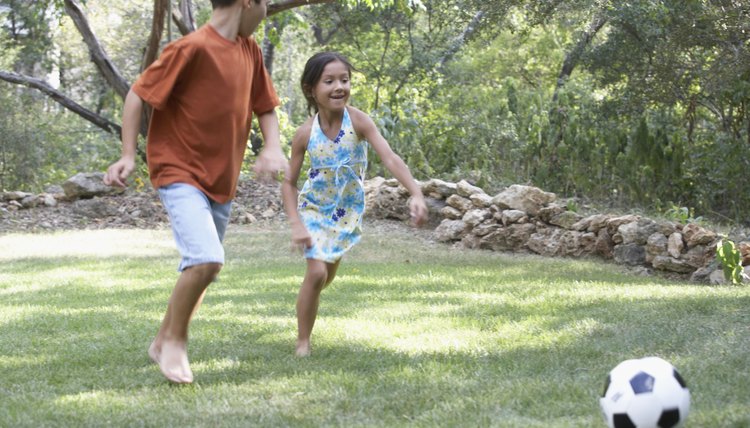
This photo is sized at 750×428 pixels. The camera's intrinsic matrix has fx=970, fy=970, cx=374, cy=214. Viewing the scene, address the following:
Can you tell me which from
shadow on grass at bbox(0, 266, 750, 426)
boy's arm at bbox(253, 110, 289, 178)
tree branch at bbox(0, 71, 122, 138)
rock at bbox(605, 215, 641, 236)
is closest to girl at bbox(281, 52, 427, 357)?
boy's arm at bbox(253, 110, 289, 178)

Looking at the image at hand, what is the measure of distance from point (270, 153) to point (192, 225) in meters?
0.49

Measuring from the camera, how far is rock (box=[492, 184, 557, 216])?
987 cm

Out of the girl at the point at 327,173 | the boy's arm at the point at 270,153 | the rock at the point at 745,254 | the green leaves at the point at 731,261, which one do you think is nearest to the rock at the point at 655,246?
the rock at the point at 745,254

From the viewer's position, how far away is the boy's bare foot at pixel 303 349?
15.4 feet

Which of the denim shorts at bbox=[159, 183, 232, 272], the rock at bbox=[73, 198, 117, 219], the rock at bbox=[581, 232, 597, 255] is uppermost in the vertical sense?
the denim shorts at bbox=[159, 183, 232, 272]

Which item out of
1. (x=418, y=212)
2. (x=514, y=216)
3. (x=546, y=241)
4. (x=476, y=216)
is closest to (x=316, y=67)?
(x=418, y=212)

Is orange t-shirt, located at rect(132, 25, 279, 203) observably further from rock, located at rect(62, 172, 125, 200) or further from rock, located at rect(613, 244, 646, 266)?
rock, located at rect(62, 172, 125, 200)

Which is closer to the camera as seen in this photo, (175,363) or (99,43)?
(175,363)

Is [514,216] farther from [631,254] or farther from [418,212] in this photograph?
[418,212]

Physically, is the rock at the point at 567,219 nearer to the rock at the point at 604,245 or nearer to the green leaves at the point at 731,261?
the rock at the point at 604,245

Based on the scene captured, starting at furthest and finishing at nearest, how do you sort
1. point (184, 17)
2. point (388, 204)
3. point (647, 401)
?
point (184, 17) < point (388, 204) < point (647, 401)

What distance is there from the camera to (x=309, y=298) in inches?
185

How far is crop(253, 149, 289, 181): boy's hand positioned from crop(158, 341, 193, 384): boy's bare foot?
2.63 ft

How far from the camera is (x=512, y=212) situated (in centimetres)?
989
